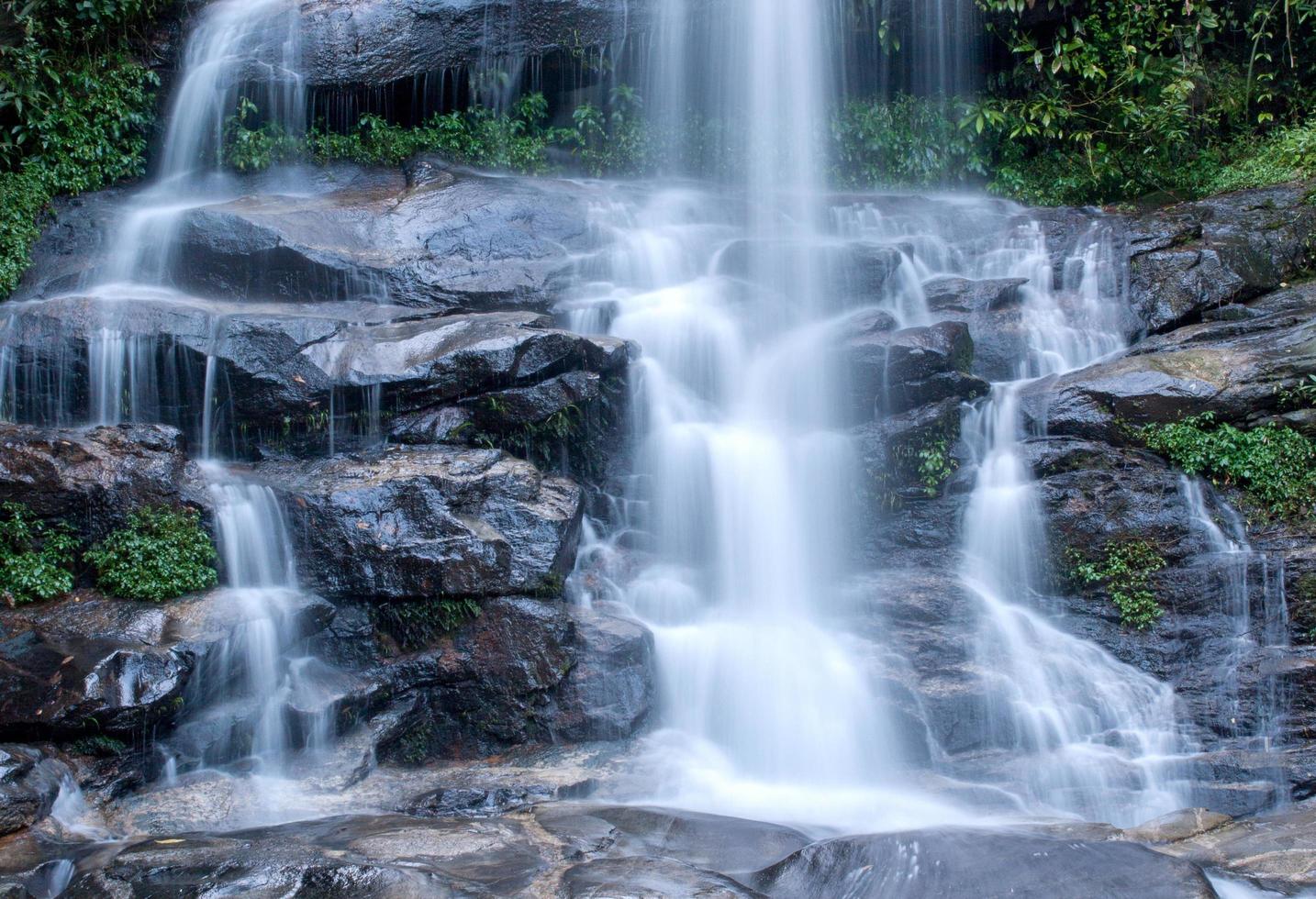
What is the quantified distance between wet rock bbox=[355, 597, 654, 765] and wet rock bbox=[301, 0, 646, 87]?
9.87m

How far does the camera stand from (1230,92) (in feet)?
50.7

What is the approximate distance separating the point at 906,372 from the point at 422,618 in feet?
19.2

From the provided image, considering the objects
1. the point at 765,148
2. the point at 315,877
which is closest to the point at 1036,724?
the point at 315,877

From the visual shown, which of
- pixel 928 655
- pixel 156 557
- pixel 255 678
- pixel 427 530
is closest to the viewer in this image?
pixel 255 678

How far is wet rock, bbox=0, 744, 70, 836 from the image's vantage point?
6.56m

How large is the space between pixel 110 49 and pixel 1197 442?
15.3 m

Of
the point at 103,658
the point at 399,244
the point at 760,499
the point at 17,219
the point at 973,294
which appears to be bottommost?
the point at 103,658

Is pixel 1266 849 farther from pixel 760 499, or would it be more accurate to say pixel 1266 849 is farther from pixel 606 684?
pixel 760 499

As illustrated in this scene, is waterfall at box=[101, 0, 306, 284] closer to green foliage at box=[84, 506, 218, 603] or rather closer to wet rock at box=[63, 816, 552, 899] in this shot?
green foliage at box=[84, 506, 218, 603]

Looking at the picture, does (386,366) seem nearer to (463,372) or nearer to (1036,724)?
(463,372)

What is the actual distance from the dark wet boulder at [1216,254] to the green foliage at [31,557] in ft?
39.9

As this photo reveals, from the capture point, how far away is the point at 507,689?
8.71 metres

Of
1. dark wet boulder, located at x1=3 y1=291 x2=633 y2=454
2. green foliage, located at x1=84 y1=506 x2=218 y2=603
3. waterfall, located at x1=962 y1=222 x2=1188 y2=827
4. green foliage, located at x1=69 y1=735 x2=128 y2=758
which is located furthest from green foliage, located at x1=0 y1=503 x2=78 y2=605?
waterfall, located at x1=962 y1=222 x2=1188 y2=827

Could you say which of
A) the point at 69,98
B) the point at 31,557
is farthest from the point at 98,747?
the point at 69,98
